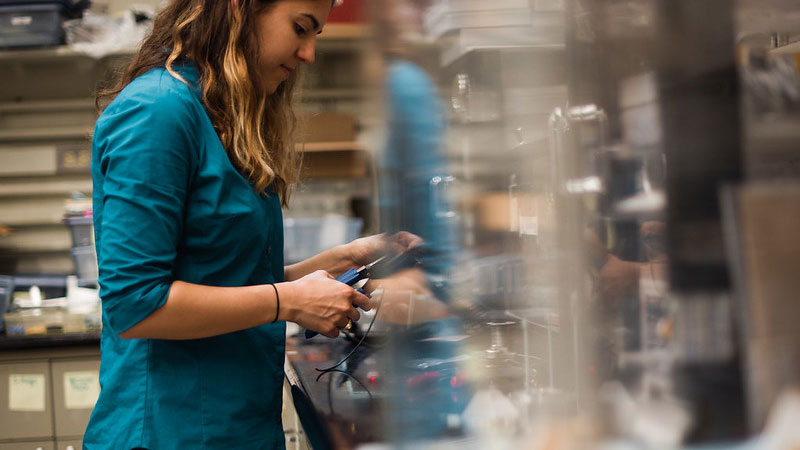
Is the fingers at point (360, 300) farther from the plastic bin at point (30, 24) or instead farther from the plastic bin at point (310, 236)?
the plastic bin at point (30, 24)

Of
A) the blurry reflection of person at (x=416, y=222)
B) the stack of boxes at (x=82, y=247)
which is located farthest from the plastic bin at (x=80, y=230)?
the blurry reflection of person at (x=416, y=222)

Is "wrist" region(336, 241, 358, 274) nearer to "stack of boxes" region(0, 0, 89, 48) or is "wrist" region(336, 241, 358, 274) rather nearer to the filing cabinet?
the filing cabinet

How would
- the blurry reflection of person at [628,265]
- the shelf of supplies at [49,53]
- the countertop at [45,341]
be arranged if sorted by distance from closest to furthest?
1. the blurry reflection of person at [628,265]
2. the countertop at [45,341]
3. the shelf of supplies at [49,53]

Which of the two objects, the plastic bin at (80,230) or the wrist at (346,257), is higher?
the plastic bin at (80,230)

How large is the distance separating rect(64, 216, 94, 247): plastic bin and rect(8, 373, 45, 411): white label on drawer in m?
0.79

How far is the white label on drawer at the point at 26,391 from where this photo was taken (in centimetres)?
277

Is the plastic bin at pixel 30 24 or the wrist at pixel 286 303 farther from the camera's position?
the plastic bin at pixel 30 24

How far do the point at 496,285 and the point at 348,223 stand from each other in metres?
2.94

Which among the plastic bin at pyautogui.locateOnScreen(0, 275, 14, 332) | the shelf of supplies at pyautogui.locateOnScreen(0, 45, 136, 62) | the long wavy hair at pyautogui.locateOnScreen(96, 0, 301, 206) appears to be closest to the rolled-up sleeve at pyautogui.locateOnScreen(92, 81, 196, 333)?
the long wavy hair at pyautogui.locateOnScreen(96, 0, 301, 206)

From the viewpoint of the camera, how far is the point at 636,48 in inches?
22.4

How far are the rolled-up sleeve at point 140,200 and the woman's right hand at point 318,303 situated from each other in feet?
0.66

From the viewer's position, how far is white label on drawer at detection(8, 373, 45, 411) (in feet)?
9.09

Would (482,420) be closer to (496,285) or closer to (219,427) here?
(496,285)

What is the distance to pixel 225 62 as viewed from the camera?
118cm
